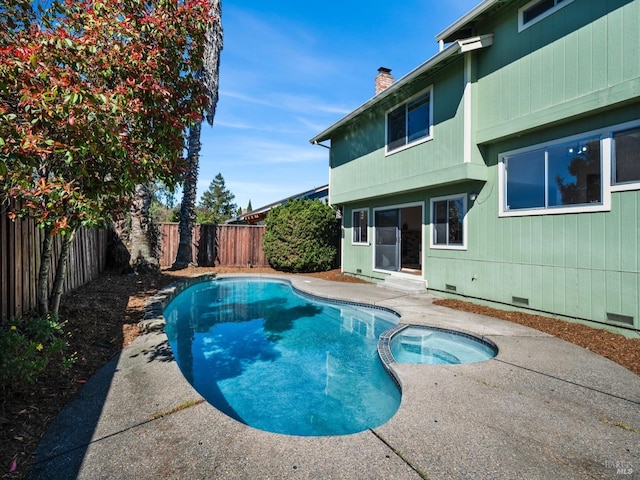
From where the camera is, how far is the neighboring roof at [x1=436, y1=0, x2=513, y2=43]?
6.82 metres

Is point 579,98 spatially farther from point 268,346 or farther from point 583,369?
point 268,346

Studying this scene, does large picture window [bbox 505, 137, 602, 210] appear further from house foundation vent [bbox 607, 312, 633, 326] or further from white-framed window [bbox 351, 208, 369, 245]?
white-framed window [bbox 351, 208, 369, 245]

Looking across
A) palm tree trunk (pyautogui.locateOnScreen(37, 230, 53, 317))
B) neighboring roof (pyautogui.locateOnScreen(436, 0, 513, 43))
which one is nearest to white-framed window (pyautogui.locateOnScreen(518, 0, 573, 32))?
neighboring roof (pyautogui.locateOnScreen(436, 0, 513, 43))

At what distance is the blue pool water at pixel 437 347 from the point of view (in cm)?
488

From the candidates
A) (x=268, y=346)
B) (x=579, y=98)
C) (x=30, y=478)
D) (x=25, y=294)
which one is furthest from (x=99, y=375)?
(x=579, y=98)

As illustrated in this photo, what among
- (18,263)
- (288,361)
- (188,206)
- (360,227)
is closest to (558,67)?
(288,361)

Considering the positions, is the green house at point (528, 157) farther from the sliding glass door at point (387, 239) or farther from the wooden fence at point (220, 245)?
the wooden fence at point (220, 245)

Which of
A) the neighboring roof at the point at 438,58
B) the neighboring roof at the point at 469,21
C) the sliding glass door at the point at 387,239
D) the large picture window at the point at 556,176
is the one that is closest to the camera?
the large picture window at the point at 556,176

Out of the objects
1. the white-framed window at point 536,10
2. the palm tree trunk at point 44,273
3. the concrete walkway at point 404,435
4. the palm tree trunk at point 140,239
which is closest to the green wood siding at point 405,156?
the white-framed window at point 536,10

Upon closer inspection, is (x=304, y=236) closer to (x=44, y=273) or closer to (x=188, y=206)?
(x=188, y=206)

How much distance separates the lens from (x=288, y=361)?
524 cm

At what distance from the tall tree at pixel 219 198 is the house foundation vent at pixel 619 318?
50.8m

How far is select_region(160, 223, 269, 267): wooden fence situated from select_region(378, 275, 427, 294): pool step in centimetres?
809

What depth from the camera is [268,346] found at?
5.96m
